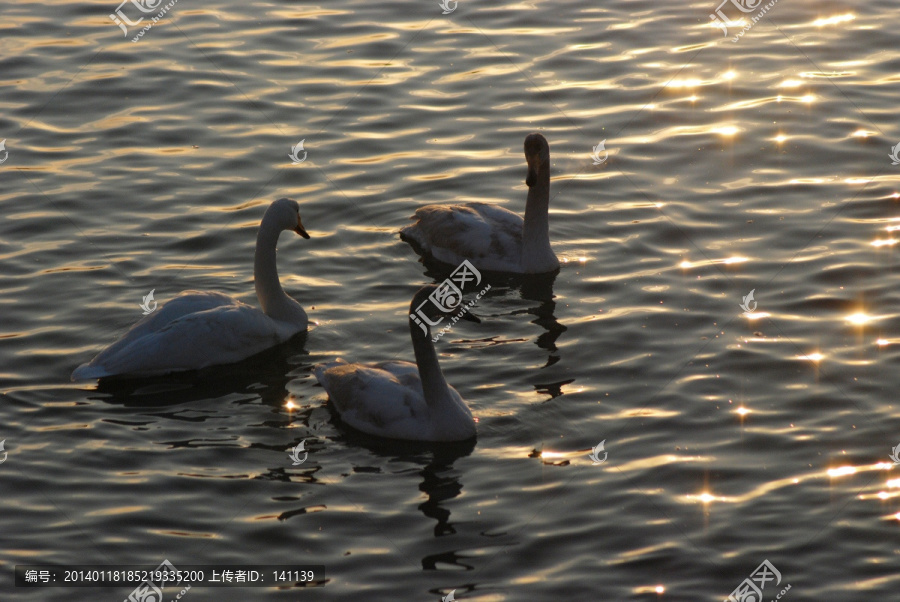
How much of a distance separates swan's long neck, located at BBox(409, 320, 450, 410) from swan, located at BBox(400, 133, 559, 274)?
11.4 feet

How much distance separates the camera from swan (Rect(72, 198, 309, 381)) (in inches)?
470

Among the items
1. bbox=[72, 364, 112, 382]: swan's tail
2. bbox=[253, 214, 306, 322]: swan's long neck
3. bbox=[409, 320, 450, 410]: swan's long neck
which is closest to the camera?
bbox=[409, 320, 450, 410]: swan's long neck

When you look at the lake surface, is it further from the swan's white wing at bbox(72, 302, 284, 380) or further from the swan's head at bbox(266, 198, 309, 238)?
the swan's head at bbox(266, 198, 309, 238)

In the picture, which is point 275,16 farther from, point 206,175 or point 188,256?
point 188,256

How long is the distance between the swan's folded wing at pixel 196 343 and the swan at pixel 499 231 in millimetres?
2436

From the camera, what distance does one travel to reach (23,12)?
2083 cm

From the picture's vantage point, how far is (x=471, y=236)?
1428 centimetres

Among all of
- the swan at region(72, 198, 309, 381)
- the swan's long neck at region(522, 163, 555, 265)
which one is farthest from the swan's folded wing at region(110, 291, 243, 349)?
the swan's long neck at region(522, 163, 555, 265)

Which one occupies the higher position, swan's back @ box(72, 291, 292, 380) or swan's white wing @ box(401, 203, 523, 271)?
swan's white wing @ box(401, 203, 523, 271)

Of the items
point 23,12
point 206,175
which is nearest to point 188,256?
point 206,175

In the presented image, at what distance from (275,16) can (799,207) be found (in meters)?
9.15

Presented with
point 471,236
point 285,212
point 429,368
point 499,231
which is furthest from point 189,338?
point 499,231

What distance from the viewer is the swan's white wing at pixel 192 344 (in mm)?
11891

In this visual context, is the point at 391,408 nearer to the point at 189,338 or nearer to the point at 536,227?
the point at 189,338
